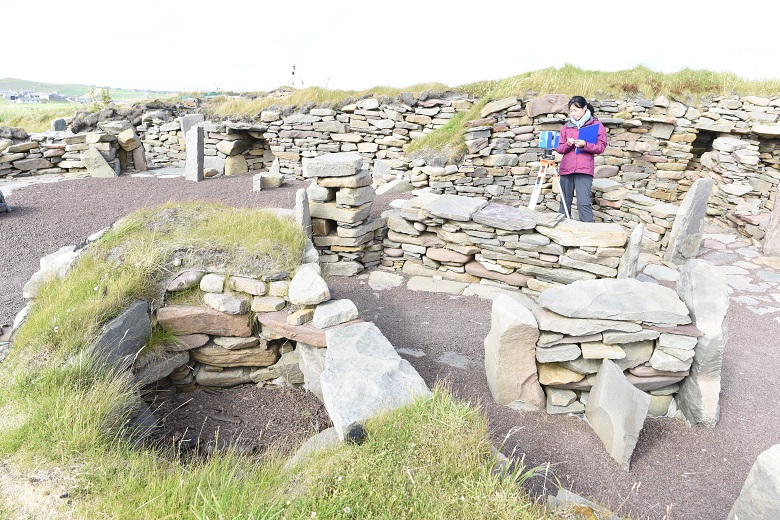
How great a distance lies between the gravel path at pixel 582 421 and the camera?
116 inches

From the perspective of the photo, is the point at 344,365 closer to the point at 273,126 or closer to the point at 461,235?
the point at 461,235

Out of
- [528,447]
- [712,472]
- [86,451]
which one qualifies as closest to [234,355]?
[86,451]

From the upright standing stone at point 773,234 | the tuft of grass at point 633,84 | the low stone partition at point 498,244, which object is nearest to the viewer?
the low stone partition at point 498,244

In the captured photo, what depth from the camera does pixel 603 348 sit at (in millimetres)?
3525

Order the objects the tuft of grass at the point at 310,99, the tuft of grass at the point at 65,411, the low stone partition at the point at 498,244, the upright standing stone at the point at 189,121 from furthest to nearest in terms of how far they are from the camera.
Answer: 1. the upright standing stone at the point at 189,121
2. the tuft of grass at the point at 310,99
3. the low stone partition at the point at 498,244
4. the tuft of grass at the point at 65,411

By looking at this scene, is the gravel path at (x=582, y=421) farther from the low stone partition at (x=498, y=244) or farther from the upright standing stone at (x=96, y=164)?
the upright standing stone at (x=96, y=164)

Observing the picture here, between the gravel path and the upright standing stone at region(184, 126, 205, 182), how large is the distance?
3.52 metres

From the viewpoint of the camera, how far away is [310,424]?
3.73m

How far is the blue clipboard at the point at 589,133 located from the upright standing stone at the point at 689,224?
5.13 feet

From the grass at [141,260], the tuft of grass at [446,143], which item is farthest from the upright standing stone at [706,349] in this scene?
the tuft of grass at [446,143]

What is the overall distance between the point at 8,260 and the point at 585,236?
24.4ft

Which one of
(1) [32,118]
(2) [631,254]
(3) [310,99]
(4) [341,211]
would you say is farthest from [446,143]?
(1) [32,118]

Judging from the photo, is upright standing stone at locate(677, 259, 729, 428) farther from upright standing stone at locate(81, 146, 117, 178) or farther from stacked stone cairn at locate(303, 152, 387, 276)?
upright standing stone at locate(81, 146, 117, 178)

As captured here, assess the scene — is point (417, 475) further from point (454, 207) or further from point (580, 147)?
point (580, 147)
